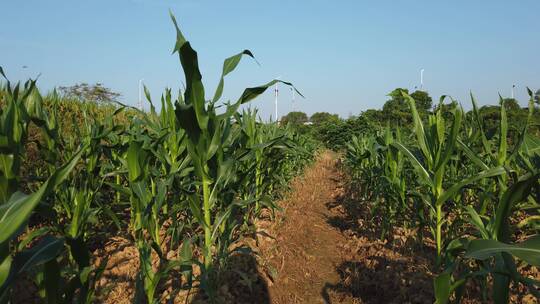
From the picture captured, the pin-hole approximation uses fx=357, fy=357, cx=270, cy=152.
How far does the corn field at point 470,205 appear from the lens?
1467 millimetres

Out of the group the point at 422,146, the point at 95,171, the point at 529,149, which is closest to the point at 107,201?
the point at 95,171

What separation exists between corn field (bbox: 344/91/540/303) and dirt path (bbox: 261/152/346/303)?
0.79 meters

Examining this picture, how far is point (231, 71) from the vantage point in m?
2.20

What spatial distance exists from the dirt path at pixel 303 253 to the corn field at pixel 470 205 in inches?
31.2

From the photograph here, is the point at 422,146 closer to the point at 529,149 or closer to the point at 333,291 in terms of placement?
the point at 529,149

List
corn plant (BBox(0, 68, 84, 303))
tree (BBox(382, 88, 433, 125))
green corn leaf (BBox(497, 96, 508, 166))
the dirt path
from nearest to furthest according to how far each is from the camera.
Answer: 1. corn plant (BBox(0, 68, 84, 303))
2. green corn leaf (BBox(497, 96, 508, 166))
3. the dirt path
4. tree (BBox(382, 88, 433, 125))

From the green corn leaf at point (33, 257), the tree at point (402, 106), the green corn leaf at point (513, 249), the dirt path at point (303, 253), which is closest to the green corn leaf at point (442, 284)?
the green corn leaf at point (513, 249)

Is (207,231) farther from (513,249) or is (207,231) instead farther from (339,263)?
(339,263)

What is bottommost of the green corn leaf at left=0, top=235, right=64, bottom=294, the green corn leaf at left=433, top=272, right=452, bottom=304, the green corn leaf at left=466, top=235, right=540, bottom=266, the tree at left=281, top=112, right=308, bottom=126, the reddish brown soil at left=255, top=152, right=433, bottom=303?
the reddish brown soil at left=255, top=152, right=433, bottom=303

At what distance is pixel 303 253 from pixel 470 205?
6.21 feet

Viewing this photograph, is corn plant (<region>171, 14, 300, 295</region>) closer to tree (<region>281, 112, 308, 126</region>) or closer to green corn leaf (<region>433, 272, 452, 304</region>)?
green corn leaf (<region>433, 272, 452, 304</region>)

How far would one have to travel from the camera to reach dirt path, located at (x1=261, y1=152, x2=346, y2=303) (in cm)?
324

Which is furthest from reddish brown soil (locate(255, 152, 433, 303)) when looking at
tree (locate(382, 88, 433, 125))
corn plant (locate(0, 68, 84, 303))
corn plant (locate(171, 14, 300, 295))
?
tree (locate(382, 88, 433, 125))

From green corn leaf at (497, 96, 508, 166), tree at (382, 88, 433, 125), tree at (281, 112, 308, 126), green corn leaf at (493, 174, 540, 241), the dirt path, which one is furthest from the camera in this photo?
tree at (382, 88, 433, 125)
